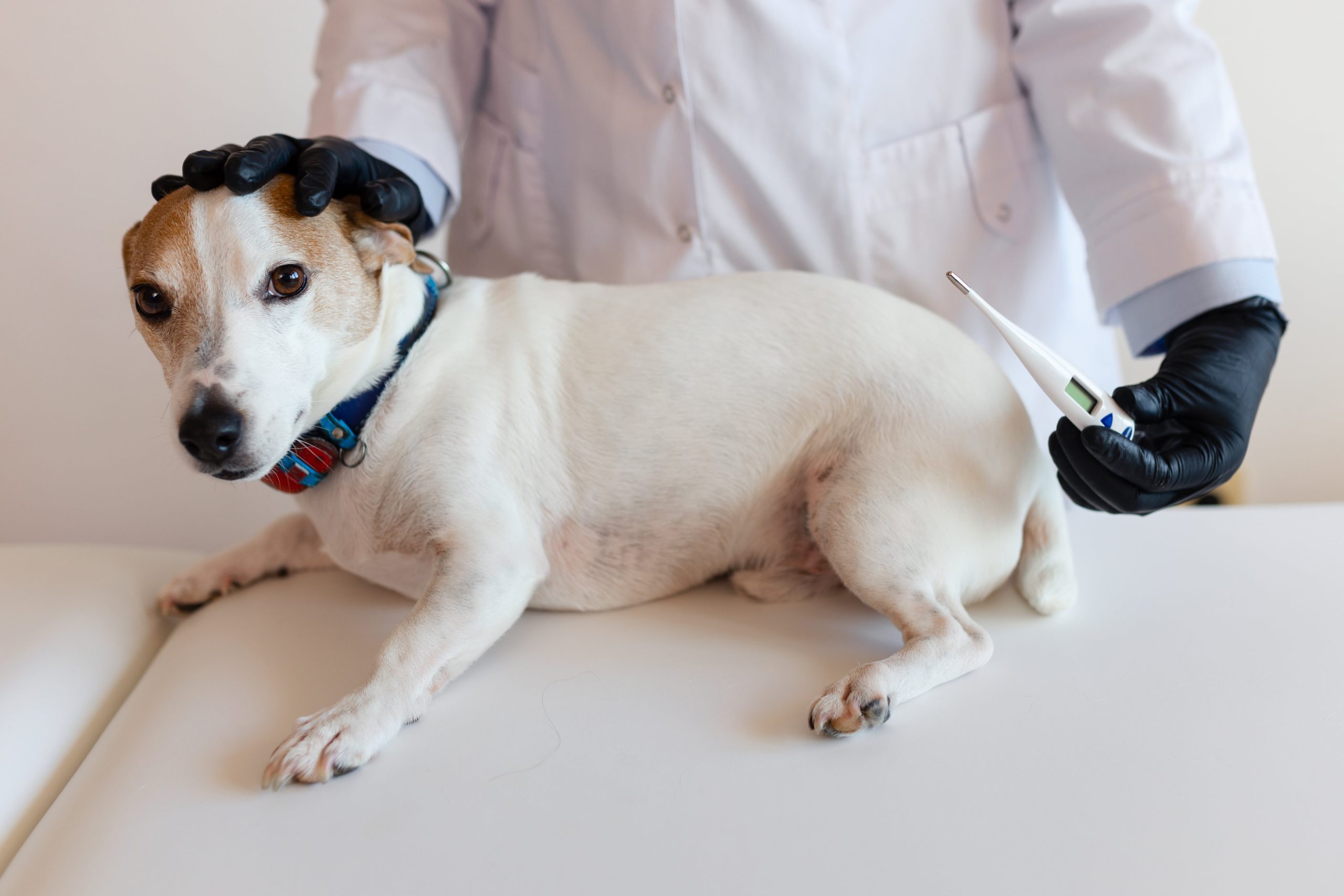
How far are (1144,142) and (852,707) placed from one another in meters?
0.89

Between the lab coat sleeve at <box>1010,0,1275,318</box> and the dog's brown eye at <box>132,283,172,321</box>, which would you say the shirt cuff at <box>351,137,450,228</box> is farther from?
the lab coat sleeve at <box>1010,0,1275,318</box>

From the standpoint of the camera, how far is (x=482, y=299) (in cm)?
121

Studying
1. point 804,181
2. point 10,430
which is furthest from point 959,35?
point 10,430

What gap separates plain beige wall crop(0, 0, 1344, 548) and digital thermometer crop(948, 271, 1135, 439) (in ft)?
3.78

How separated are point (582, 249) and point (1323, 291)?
1498mm

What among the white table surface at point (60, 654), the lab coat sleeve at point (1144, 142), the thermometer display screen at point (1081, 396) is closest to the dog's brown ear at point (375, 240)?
the white table surface at point (60, 654)

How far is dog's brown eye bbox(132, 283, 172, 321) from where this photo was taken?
0.92 m

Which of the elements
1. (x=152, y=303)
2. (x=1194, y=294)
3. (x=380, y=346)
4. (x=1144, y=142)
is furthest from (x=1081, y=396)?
(x=152, y=303)

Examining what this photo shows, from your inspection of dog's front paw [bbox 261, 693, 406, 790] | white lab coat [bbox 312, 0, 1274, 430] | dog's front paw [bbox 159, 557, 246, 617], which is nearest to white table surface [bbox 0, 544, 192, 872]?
dog's front paw [bbox 159, 557, 246, 617]

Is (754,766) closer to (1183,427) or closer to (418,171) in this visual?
(1183,427)

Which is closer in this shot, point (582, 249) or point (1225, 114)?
point (1225, 114)

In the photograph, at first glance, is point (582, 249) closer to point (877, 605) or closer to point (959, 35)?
point (959, 35)

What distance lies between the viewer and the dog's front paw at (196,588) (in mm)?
1281

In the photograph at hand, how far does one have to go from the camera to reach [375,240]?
1.05 metres
